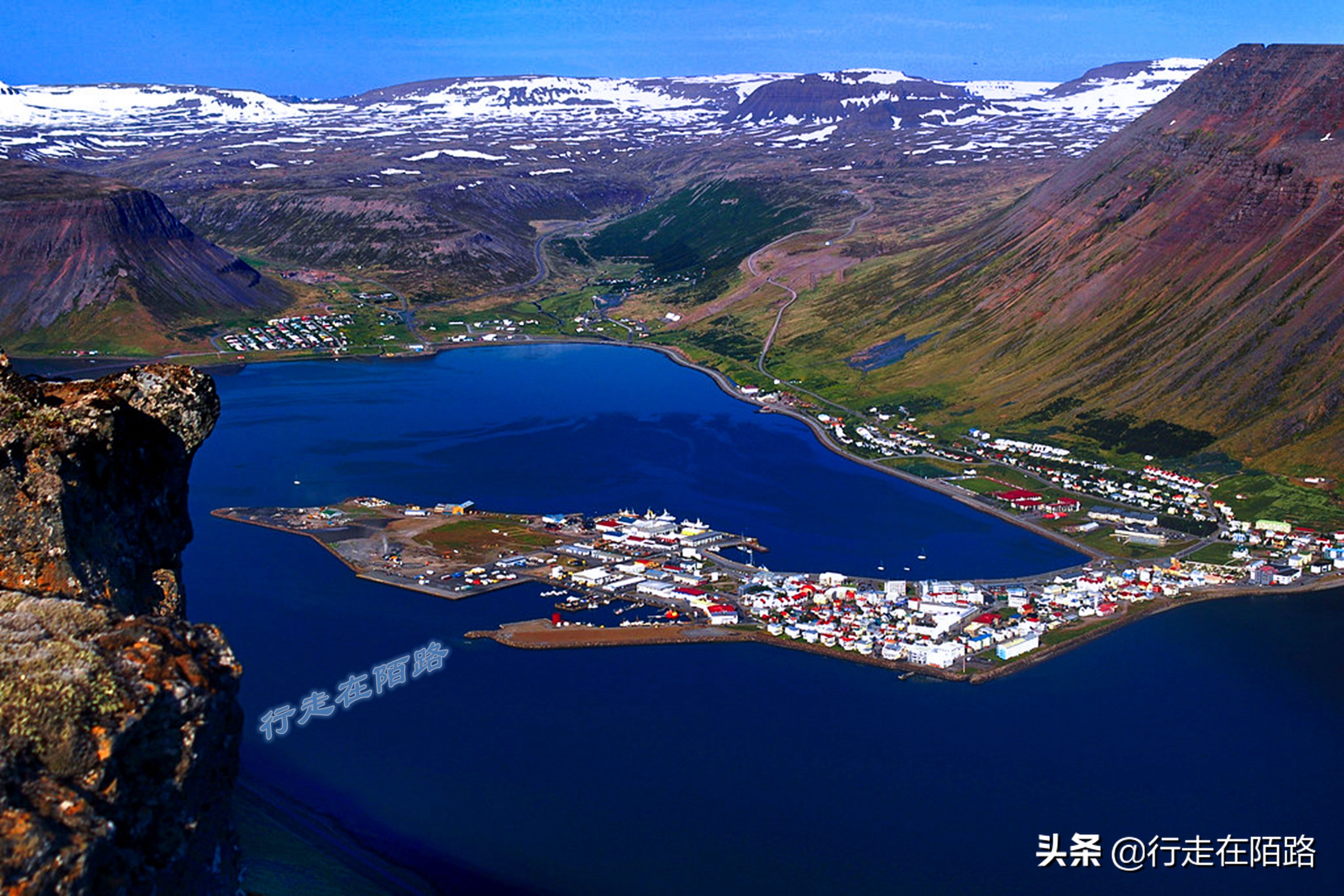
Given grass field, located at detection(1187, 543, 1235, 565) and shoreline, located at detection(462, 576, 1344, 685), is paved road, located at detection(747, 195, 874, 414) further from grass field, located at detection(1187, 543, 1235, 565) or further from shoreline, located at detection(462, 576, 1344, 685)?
shoreline, located at detection(462, 576, 1344, 685)

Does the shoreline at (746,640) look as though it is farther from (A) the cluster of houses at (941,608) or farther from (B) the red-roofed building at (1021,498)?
(B) the red-roofed building at (1021,498)

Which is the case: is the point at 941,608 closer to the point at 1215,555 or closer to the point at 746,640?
the point at 746,640

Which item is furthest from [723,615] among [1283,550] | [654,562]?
[1283,550]

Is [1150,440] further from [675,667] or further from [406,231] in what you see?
[406,231]

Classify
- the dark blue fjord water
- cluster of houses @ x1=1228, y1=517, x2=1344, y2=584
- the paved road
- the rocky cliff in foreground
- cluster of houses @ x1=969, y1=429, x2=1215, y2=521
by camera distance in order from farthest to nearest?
the paved road → cluster of houses @ x1=969, y1=429, x2=1215, y2=521 → cluster of houses @ x1=1228, y1=517, x2=1344, y2=584 → the dark blue fjord water → the rocky cliff in foreground

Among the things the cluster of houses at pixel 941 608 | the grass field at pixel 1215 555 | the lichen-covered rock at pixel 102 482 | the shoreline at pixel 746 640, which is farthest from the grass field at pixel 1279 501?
the lichen-covered rock at pixel 102 482

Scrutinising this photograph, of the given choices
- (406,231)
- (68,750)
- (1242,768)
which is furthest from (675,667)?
(406,231)

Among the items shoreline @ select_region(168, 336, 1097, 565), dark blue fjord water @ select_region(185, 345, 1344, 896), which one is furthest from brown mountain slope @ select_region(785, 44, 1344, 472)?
dark blue fjord water @ select_region(185, 345, 1344, 896)
